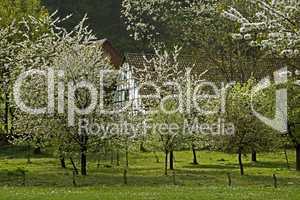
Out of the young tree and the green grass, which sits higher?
the young tree

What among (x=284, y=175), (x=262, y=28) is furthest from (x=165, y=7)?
(x=262, y=28)

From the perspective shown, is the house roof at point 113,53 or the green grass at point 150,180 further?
the house roof at point 113,53

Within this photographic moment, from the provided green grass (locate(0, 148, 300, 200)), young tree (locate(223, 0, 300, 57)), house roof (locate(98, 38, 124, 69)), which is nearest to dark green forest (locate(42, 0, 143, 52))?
house roof (locate(98, 38, 124, 69))

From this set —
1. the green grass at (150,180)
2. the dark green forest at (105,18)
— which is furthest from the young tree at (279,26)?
the dark green forest at (105,18)

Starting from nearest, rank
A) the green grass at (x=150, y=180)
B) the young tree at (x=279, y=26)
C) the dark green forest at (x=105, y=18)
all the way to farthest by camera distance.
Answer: the young tree at (x=279, y=26) < the green grass at (x=150, y=180) < the dark green forest at (x=105, y=18)

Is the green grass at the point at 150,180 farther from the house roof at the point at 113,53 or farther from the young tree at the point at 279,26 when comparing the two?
the house roof at the point at 113,53

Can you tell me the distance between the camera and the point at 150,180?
28703 mm

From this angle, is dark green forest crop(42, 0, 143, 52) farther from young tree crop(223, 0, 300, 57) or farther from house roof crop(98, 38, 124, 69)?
young tree crop(223, 0, 300, 57)

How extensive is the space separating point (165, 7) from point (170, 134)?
7.89 meters

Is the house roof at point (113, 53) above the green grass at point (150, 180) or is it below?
above

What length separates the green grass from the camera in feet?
67.5

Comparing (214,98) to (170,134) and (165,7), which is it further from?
(165,7)

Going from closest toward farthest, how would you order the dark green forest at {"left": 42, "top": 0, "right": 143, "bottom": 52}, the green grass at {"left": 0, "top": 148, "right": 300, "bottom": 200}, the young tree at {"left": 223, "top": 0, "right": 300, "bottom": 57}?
the young tree at {"left": 223, "top": 0, "right": 300, "bottom": 57}
the green grass at {"left": 0, "top": 148, "right": 300, "bottom": 200}
the dark green forest at {"left": 42, "top": 0, "right": 143, "bottom": 52}

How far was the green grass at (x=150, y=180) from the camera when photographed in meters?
20.6
